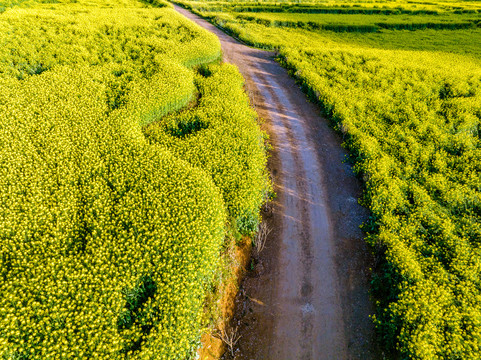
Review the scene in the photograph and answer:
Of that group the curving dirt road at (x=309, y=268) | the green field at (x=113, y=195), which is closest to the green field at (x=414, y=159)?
the curving dirt road at (x=309, y=268)

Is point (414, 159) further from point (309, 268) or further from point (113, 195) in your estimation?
point (113, 195)

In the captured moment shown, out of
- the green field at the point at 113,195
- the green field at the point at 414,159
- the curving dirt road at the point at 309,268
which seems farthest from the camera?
the curving dirt road at the point at 309,268

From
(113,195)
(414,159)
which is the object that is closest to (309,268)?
(113,195)

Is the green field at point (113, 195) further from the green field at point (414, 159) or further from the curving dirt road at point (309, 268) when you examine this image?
the green field at point (414, 159)

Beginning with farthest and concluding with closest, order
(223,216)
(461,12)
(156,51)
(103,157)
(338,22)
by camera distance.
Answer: (461,12), (338,22), (156,51), (103,157), (223,216)

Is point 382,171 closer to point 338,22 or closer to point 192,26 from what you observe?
point 192,26

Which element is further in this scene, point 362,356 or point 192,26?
point 192,26

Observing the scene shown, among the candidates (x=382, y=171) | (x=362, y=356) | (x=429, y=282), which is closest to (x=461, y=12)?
Answer: (x=382, y=171)
